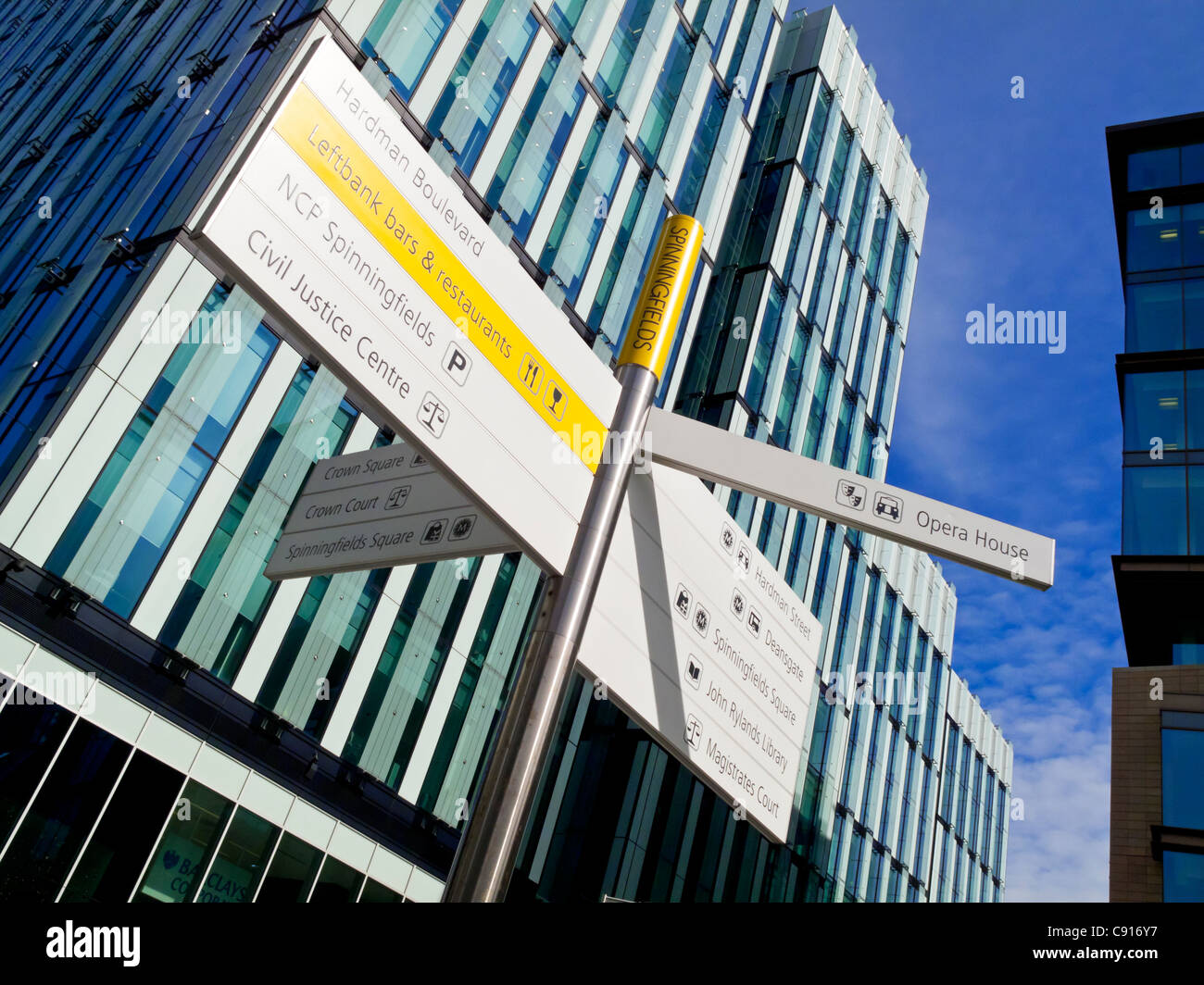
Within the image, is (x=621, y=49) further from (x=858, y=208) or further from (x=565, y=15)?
(x=858, y=208)

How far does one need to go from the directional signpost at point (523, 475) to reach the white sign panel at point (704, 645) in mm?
16

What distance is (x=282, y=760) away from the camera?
1748 centimetres

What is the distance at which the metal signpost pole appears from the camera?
4.59 m

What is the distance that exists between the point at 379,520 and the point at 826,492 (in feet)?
8.68

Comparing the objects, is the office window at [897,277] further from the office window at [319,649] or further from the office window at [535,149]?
the office window at [319,649]

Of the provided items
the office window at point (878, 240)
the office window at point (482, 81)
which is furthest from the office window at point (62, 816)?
the office window at point (878, 240)

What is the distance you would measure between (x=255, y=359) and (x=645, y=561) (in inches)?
570

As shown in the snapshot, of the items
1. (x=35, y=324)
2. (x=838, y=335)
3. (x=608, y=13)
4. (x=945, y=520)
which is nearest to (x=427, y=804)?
(x=35, y=324)

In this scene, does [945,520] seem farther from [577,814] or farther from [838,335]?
[838,335]

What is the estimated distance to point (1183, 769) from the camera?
722 inches

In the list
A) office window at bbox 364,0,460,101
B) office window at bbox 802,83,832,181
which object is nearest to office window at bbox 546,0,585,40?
office window at bbox 364,0,460,101

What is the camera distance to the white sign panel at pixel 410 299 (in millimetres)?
3996

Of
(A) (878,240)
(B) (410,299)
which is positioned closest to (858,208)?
(A) (878,240)
